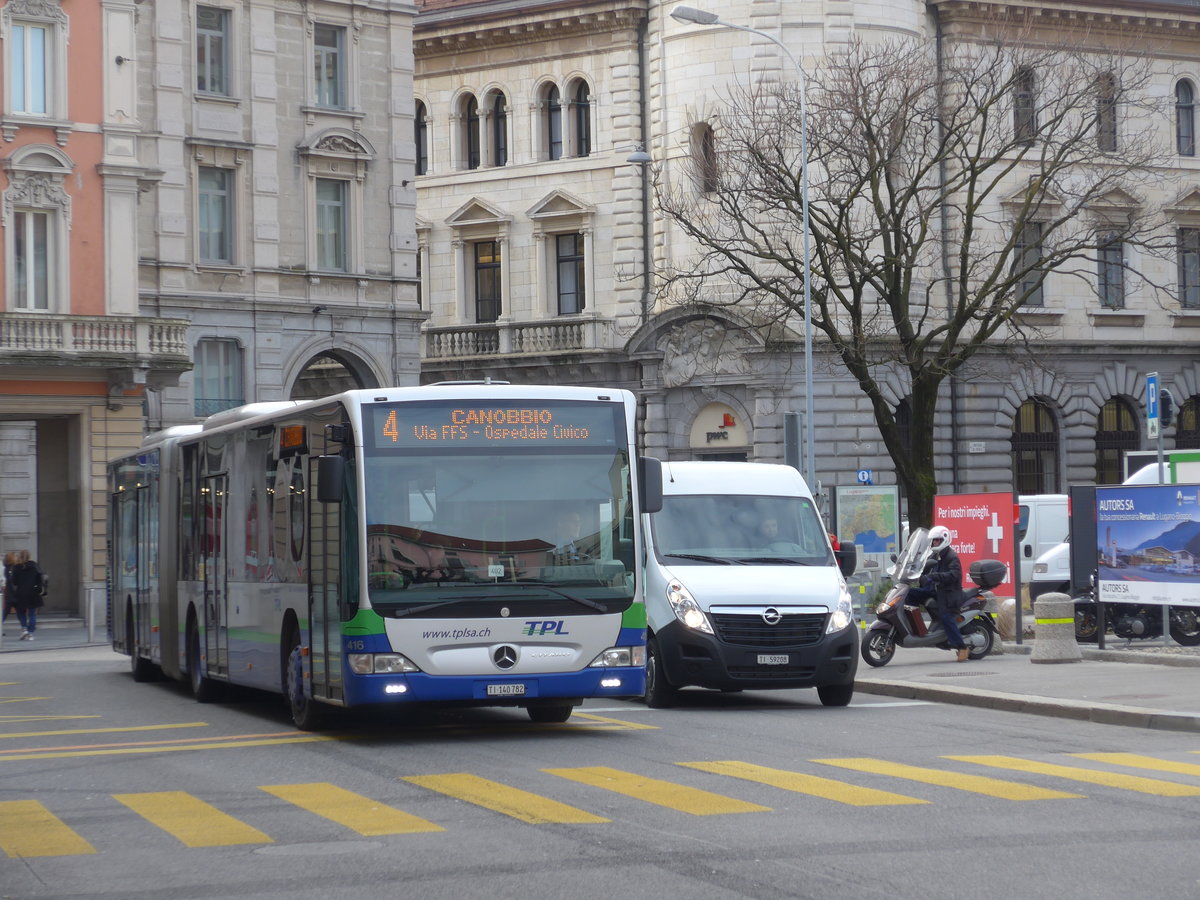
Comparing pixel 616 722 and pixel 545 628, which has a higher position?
pixel 545 628

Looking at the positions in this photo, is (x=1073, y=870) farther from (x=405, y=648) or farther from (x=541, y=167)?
(x=541, y=167)

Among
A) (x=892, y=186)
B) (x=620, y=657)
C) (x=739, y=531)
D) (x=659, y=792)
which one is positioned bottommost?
(x=659, y=792)

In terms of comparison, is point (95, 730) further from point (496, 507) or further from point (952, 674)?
point (952, 674)

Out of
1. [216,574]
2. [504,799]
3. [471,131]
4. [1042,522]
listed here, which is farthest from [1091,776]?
[471,131]

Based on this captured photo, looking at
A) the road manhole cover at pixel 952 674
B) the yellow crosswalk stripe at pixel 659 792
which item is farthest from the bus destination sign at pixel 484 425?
the road manhole cover at pixel 952 674

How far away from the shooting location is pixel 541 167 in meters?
55.5

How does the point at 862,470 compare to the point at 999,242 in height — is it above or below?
below

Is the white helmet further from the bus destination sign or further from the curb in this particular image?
the bus destination sign

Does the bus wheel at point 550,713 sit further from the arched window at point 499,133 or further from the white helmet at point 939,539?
the arched window at point 499,133

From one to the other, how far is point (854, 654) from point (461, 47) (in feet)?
135

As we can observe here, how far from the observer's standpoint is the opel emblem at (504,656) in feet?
50.1

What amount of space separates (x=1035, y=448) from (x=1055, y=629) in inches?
1284

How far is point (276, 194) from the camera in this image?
4544 centimetres

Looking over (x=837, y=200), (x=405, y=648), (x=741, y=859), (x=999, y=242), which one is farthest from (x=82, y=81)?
(x=741, y=859)
